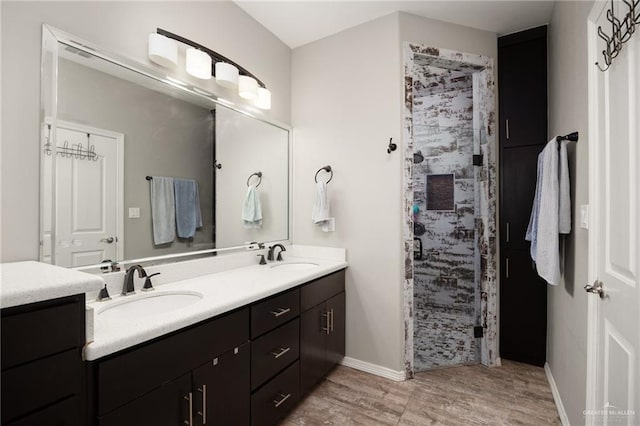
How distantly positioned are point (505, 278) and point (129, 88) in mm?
2995

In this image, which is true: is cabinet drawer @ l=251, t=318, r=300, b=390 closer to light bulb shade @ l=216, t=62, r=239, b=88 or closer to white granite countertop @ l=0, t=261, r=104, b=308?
white granite countertop @ l=0, t=261, r=104, b=308

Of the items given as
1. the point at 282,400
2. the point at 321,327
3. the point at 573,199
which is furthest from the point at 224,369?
the point at 573,199

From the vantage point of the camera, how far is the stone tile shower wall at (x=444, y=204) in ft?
11.1

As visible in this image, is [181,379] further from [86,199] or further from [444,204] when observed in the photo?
[444,204]

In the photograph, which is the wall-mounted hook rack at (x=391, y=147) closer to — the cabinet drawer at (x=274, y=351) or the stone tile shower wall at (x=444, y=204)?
the cabinet drawer at (x=274, y=351)

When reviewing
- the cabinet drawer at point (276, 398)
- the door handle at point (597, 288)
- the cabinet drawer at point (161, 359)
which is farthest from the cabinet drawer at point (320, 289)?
the door handle at point (597, 288)

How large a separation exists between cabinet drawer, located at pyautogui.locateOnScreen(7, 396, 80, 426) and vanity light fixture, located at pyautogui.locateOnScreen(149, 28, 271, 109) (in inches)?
60.9

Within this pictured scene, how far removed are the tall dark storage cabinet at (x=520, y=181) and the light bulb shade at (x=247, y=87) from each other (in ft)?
6.72

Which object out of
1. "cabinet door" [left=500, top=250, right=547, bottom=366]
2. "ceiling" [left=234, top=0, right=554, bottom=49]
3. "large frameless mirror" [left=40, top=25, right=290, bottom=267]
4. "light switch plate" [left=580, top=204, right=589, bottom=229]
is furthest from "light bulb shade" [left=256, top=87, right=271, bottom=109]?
"cabinet door" [left=500, top=250, right=547, bottom=366]

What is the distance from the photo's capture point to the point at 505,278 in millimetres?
2516

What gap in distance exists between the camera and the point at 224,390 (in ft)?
4.30

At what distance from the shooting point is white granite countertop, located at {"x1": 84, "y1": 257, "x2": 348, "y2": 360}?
95 cm

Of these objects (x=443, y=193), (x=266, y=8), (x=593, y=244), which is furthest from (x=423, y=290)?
(x=266, y=8)

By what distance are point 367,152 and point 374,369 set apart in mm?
1693
